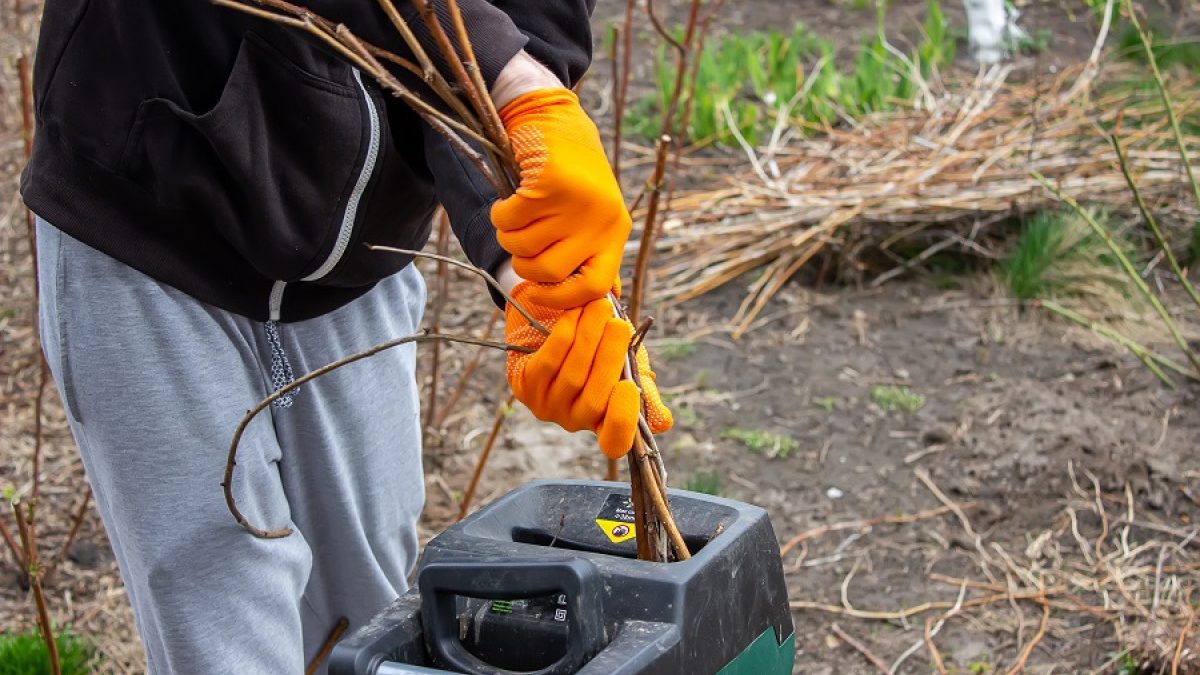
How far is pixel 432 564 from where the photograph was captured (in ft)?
3.96

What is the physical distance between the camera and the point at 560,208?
1.25m

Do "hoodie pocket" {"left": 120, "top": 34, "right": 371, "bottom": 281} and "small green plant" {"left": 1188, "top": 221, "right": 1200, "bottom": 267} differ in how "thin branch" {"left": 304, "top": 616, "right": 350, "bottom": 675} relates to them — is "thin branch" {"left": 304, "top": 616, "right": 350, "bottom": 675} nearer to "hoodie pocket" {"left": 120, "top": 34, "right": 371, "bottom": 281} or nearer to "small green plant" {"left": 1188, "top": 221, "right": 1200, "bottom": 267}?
"hoodie pocket" {"left": 120, "top": 34, "right": 371, "bottom": 281}

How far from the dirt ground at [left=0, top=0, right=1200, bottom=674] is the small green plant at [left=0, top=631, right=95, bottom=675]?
0.49 feet

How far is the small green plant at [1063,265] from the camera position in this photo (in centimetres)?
355

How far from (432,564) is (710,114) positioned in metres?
3.62

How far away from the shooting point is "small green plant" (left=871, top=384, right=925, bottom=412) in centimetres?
326

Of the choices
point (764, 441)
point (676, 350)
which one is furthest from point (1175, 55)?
point (764, 441)

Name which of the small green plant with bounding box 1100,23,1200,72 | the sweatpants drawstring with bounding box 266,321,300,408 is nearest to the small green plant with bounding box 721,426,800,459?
the sweatpants drawstring with bounding box 266,321,300,408

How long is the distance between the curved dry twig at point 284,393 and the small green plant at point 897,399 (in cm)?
196

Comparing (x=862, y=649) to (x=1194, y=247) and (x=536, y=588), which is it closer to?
(x=536, y=588)

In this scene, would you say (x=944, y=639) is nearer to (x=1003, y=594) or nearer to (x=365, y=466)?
(x=1003, y=594)

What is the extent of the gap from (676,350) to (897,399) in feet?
2.08

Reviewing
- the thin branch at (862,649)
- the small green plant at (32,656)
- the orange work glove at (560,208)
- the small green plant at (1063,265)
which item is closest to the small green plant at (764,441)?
the thin branch at (862,649)

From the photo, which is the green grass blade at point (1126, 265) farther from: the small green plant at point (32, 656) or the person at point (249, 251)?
the small green plant at point (32, 656)
